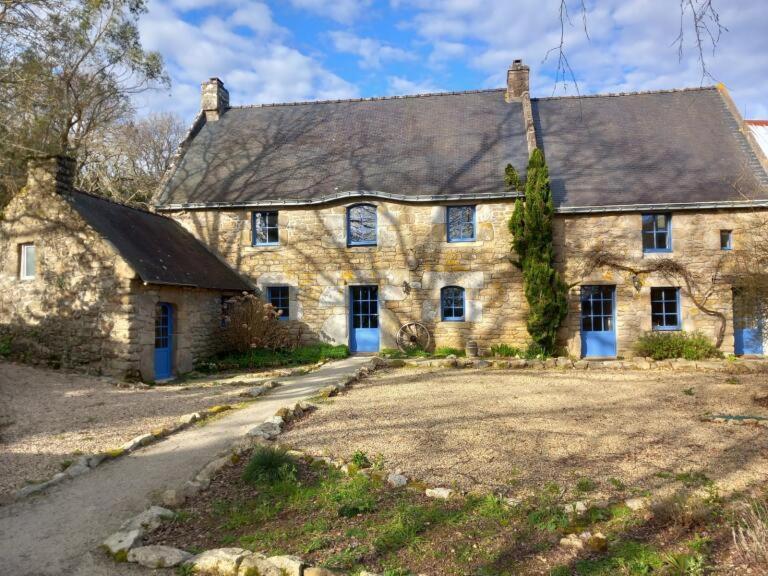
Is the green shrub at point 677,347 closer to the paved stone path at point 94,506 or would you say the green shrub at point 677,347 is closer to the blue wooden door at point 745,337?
the blue wooden door at point 745,337

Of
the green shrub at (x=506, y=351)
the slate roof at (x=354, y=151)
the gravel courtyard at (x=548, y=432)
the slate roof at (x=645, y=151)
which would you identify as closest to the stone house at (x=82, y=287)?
the slate roof at (x=354, y=151)

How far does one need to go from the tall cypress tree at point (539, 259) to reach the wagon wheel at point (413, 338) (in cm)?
266

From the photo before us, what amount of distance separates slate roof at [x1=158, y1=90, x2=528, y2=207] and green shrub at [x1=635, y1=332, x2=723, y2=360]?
5.32 m

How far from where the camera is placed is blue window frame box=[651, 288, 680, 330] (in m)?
14.2

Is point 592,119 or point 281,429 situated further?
point 592,119

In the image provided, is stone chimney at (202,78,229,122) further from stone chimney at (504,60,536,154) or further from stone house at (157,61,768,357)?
stone chimney at (504,60,536,154)

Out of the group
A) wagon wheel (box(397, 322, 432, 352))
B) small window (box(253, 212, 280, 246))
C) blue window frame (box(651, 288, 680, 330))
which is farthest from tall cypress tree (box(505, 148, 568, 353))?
small window (box(253, 212, 280, 246))

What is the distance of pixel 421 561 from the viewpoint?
3.54 meters

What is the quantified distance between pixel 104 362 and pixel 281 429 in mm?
6176

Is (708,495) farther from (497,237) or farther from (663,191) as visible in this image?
(663,191)

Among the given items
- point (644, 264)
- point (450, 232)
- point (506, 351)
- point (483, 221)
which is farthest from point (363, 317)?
point (644, 264)

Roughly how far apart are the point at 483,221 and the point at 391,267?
2735 millimetres

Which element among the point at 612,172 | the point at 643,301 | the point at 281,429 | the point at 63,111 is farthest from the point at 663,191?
the point at 63,111

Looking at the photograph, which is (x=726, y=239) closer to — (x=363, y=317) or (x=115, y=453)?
(x=363, y=317)
